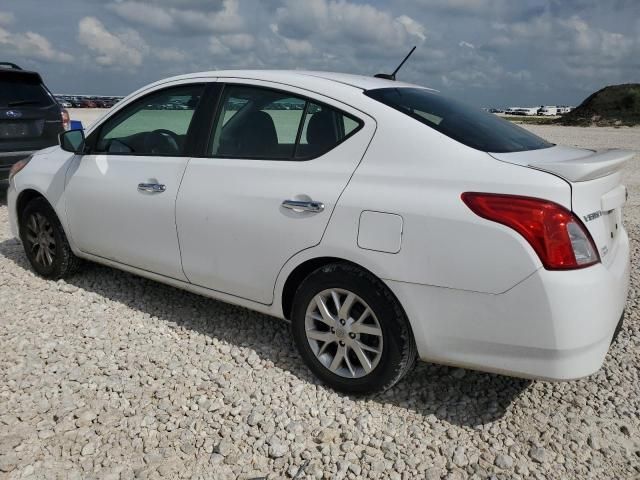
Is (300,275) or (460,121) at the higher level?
(460,121)

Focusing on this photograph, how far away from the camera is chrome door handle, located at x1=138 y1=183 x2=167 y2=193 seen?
11.6ft

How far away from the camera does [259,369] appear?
330cm

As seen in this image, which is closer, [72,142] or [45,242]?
[72,142]

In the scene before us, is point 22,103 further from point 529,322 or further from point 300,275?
point 529,322

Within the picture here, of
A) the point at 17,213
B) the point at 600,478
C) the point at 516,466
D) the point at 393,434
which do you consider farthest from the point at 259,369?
the point at 17,213

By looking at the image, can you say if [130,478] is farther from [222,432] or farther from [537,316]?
[537,316]

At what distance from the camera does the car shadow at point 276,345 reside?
2.96m

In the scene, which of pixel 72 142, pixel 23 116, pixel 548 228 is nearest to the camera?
pixel 548 228

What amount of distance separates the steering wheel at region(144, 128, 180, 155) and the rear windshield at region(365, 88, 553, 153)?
1.37 m

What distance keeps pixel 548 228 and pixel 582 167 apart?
1.07 ft

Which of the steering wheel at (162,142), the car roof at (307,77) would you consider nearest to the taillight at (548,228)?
the car roof at (307,77)

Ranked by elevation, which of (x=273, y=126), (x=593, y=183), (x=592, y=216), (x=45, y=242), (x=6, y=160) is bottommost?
(x=45, y=242)

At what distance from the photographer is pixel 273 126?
3.27 metres

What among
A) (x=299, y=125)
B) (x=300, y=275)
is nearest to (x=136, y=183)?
(x=299, y=125)
